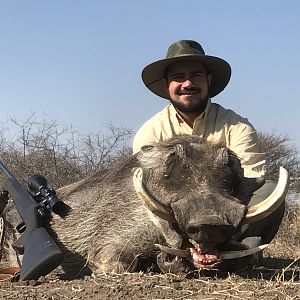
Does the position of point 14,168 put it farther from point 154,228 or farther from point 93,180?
point 154,228

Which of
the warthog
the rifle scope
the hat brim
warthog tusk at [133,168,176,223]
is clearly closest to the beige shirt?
the hat brim

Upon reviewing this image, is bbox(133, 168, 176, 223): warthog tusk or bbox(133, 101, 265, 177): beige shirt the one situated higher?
bbox(133, 101, 265, 177): beige shirt

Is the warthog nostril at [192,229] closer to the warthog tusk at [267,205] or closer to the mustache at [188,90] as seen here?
the warthog tusk at [267,205]

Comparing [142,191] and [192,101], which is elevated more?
[192,101]

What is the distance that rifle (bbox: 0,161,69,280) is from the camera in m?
3.61

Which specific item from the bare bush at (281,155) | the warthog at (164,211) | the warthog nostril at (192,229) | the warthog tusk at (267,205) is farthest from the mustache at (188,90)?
the bare bush at (281,155)

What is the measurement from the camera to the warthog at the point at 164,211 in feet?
11.0

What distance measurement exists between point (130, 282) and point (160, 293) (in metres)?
0.32

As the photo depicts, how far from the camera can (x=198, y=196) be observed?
3414 millimetres

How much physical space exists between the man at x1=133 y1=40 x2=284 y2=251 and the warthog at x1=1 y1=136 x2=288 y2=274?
749 mm

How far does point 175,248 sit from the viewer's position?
3596mm

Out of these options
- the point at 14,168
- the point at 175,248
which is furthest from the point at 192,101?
the point at 14,168

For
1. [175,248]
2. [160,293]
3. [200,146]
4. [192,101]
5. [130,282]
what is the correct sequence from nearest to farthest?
[160,293] → [130,282] → [175,248] → [200,146] → [192,101]

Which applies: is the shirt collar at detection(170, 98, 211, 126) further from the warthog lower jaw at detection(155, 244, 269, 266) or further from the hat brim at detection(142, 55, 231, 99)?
the warthog lower jaw at detection(155, 244, 269, 266)
